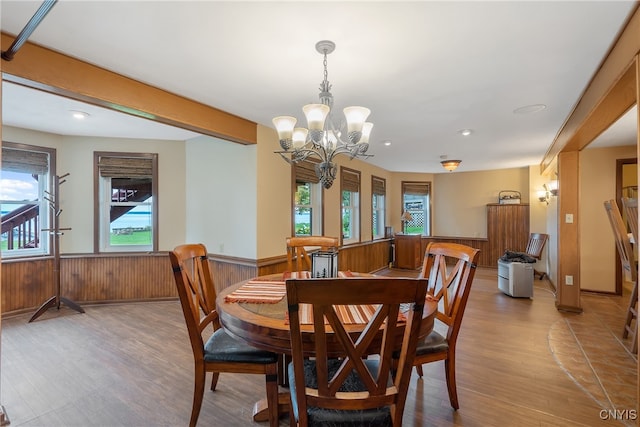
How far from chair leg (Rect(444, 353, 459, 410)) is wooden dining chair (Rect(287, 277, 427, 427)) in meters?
0.90

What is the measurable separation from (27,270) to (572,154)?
7362 mm

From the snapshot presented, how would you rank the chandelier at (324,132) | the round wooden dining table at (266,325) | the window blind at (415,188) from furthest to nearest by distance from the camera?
the window blind at (415,188), the chandelier at (324,132), the round wooden dining table at (266,325)

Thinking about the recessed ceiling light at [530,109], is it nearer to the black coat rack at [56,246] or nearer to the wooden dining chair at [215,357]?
the wooden dining chair at [215,357]

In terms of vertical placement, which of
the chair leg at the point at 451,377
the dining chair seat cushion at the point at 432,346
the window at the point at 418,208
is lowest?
the chair leg at the point at 451,377

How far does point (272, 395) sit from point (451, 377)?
3.94 ft

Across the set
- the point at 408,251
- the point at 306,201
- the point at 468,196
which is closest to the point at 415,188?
the point at 468,196

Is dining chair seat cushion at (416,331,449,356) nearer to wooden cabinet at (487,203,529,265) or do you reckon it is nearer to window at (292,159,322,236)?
window at (292,159,322,236)

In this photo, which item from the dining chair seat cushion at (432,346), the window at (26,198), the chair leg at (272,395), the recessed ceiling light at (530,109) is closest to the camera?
the chair leg at (272,395)

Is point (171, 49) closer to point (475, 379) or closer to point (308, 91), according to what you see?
point (308, 91)

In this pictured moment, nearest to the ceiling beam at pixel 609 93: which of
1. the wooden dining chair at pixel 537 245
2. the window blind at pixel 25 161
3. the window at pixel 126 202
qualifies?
the wooden dining chair at pixel 537 245

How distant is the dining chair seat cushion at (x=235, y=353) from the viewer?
1.75m

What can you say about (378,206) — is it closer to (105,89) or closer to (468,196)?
(468,196)

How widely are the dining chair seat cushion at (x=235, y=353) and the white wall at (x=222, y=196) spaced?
189 centimetres

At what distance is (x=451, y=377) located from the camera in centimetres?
204
